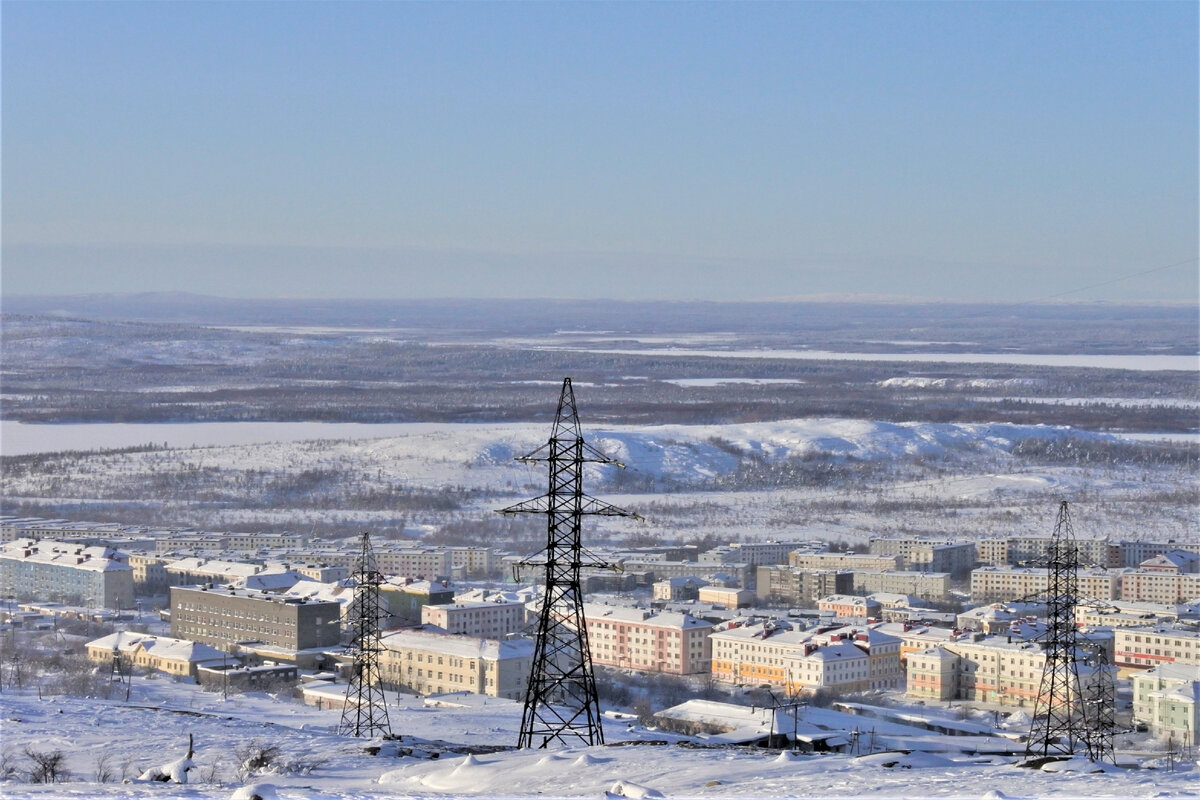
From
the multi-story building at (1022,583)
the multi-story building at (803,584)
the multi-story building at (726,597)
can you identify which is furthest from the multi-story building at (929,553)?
the multi-story building at (726,597)

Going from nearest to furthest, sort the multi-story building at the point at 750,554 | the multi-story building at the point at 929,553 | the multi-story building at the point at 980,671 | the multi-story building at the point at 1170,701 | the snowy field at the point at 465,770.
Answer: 1. the snowy field at the point at 465,770
2. the multi-story building at the point at 1170,701
3. the multi-story building at the point at 980,671
4. the multi-story building at the point at 929,553
5. the multi-story building at the point at 750,554

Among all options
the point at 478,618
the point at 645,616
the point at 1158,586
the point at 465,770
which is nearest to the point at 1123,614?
the point at 1158,586

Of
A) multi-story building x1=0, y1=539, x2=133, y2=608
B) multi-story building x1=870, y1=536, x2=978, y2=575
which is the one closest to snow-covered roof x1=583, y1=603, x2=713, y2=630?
multi-story building x1=870, y1=536, x2=978, y2=575

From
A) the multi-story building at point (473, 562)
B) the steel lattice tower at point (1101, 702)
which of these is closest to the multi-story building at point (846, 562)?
the multi-story building at point (473, 562)

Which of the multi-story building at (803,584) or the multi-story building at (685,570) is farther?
the multi-story building at (685,570)

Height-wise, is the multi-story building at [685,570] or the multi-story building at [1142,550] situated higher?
the multi-story building at [1142,550]

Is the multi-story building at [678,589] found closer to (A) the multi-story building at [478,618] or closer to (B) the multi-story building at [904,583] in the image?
(B) the multi-story building at [904,583]

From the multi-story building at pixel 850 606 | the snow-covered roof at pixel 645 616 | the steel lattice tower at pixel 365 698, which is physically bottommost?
the multi-story building at pixel 850 606

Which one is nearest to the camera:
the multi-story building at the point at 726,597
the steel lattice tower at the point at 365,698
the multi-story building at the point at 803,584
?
the steel lattice tower at the point at 365,698

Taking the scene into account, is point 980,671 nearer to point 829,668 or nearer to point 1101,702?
point 829,668
